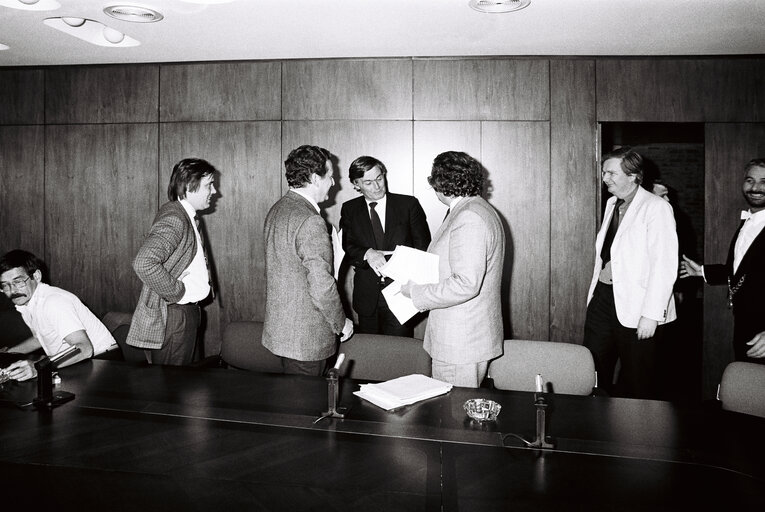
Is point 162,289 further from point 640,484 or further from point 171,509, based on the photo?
point 640,484

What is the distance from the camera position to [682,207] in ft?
22.8

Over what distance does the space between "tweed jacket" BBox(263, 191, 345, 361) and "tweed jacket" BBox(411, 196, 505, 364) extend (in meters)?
0.45

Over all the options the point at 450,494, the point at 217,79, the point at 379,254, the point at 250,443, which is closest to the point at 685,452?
the point at 450,494

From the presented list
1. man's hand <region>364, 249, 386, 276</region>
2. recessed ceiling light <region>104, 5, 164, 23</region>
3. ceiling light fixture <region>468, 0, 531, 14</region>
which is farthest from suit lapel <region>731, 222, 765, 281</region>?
recessed ceiling light <region>104, 5, 164, 23</region>

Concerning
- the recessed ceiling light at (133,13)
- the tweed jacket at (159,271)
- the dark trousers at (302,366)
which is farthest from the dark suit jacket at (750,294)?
the recessed ceiling light at (133,13)

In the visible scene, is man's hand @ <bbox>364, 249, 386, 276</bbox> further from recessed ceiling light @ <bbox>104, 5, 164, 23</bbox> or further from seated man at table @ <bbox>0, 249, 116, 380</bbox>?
recessed ceiling light @ <bbox>104, 5, 164, 23</bbox>

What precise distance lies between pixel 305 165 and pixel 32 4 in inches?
91.0

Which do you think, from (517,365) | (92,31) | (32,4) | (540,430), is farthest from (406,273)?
(92,31)

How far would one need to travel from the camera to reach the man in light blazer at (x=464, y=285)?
2502mm

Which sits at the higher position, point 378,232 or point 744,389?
point 378,232

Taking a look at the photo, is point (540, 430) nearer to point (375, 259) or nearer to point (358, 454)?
point (358, 454)

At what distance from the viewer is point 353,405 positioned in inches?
79.0

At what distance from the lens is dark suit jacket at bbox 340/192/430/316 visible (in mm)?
4137

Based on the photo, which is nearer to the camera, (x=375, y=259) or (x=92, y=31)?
(x=375, y=259)
